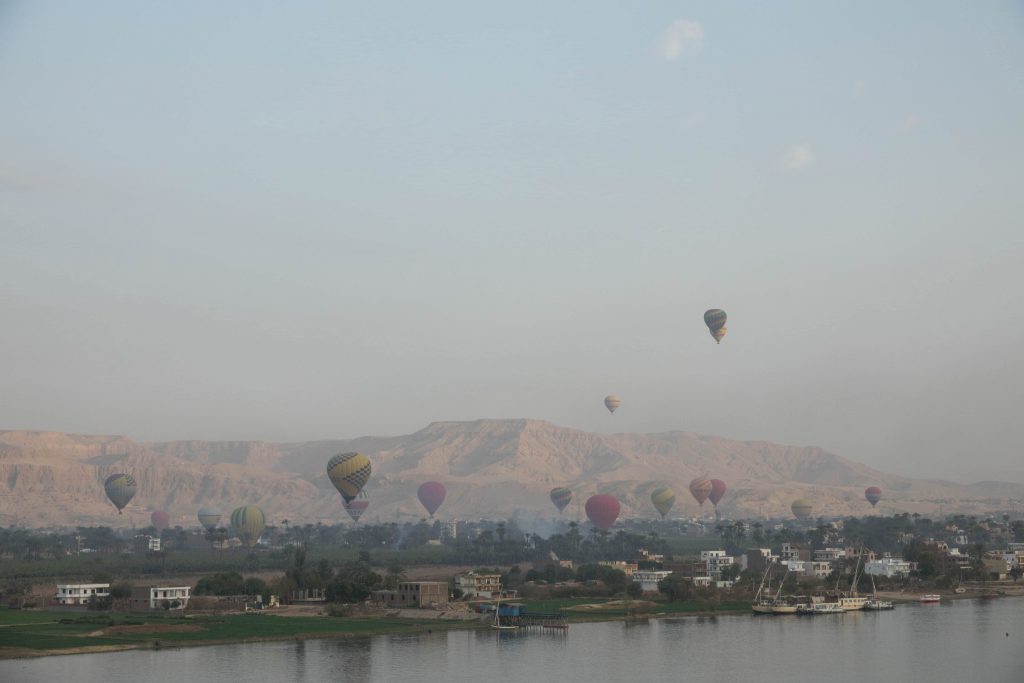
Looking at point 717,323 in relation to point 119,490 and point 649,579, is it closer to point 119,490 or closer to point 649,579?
point 649,579

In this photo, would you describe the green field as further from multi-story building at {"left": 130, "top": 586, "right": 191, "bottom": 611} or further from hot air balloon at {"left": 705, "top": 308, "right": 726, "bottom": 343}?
hot air balloon at {"left": 705, "top": 308, "right": 726, "bottom": 343}

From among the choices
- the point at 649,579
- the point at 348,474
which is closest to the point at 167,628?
the point at 649,579

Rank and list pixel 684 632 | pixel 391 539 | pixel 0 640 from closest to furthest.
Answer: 1. pixel 0 640
2. pixel 684 632
3. pixel 391 539

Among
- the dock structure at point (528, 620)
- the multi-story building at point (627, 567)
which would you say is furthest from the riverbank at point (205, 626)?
the multi-story building at point (627, 567)

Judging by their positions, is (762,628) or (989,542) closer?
(762,628)

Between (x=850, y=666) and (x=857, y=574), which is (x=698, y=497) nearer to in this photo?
(x=857, y=574)

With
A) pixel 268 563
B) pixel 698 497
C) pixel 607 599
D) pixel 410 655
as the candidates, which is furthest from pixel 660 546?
pixel 410 655

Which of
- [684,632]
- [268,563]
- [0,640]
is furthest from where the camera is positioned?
[268,563]
